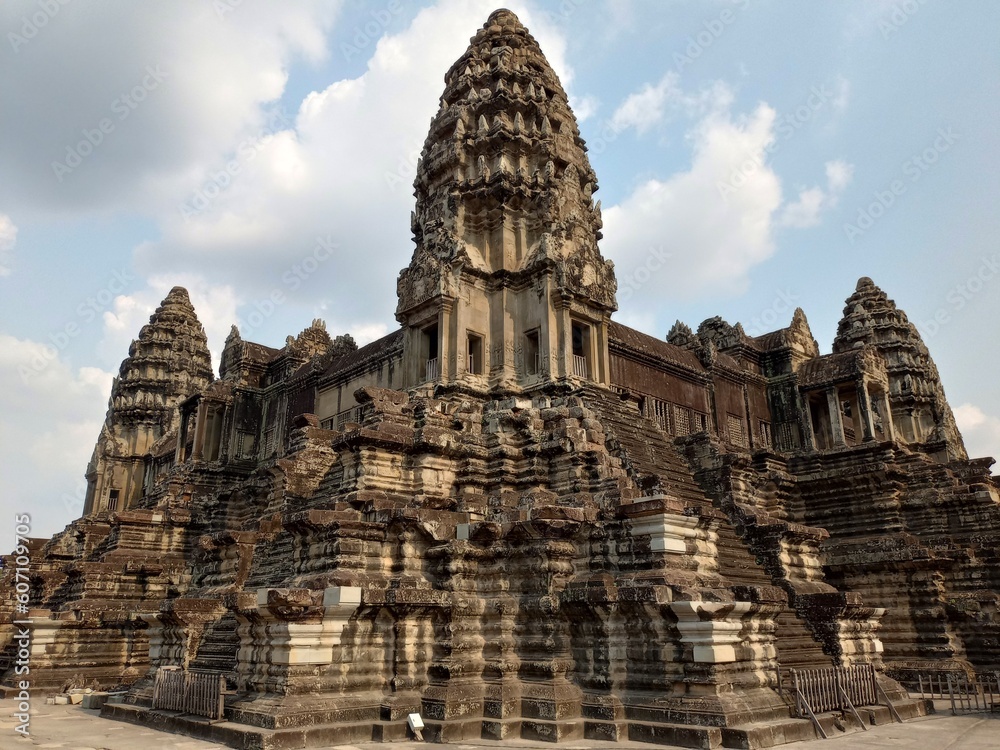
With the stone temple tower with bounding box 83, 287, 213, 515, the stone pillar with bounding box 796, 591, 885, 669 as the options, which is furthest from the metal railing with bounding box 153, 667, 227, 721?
the stone temple tower with bounding box 83, 287, 213, 515

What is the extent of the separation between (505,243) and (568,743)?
14.4m

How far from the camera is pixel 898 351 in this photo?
144 feet

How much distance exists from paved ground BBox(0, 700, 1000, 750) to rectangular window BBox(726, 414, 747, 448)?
15339 millimetres

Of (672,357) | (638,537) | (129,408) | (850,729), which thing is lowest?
(850,729)

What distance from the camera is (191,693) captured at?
47.6 ft

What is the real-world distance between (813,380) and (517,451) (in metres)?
18.8

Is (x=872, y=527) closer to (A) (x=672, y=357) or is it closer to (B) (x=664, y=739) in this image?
(A) (x=672, y=357)

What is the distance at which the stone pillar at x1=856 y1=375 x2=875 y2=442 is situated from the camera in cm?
2888

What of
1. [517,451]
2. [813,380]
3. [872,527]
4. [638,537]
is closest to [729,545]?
[638,537]

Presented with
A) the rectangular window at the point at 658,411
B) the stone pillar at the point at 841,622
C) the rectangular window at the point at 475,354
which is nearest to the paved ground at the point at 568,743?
the stone pillar at the point at 841,622

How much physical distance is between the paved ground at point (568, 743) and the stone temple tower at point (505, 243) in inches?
406

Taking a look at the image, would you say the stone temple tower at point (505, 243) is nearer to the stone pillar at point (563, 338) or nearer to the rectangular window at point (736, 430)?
the stone pillar at point (563, 338)

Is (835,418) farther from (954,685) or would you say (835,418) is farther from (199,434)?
(199,434)

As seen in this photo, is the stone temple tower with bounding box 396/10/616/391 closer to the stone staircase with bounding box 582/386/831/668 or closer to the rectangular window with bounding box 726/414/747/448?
the stone staircase with bounding box 582/386/831/668
